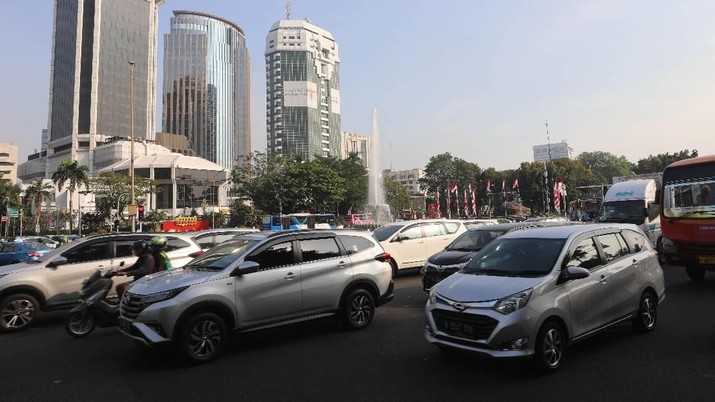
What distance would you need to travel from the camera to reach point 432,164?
97.9 meters

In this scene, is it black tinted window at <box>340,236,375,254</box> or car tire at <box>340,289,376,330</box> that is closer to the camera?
car tire at <box>340,289,376,330</box>

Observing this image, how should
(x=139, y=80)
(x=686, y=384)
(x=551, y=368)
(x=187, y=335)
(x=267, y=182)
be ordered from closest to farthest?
1. (x=686, y=384)
2. (x=551, y=368)
3. (x=187, y=335)
4. (x=267, y=182)
5. (x=139, y=80)

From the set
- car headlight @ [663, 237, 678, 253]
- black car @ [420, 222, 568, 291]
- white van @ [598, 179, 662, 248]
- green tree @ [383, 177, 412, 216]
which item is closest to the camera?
black car @ [420, 222, 568, 291]

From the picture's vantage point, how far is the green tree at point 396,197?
80463 mm

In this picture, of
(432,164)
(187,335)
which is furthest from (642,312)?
(432,164)

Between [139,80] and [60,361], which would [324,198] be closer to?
[60,361]

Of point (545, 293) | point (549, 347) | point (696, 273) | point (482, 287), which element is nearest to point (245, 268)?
point (482, 287)

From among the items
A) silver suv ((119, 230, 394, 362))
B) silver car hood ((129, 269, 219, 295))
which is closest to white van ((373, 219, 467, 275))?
silver suv ((119, 230, 394, 362))

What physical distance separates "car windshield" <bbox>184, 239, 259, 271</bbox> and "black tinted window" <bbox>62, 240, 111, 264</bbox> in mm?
3285

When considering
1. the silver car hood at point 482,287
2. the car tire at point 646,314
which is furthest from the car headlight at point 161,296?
the car tire at point 646,314

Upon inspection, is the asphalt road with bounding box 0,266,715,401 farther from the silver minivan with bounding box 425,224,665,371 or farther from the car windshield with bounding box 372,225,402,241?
the car windshield with bounding box 372,225,402,241

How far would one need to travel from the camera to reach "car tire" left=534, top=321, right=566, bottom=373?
197 inches

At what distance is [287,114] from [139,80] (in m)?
40.6

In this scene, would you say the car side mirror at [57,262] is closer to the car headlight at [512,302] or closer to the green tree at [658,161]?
the car headlight at [512,302]
